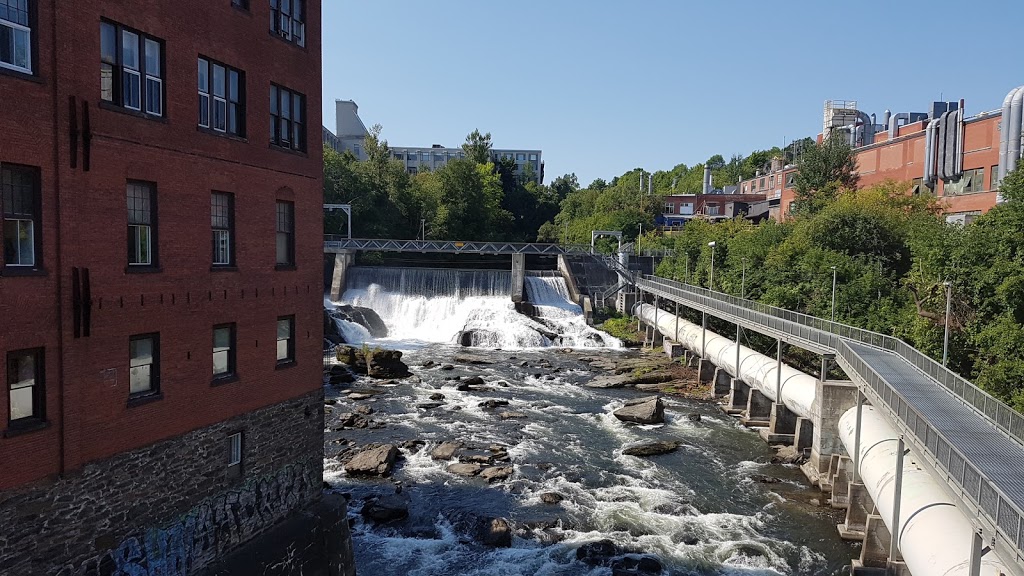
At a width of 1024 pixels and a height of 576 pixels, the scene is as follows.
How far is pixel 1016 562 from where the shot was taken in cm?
1074

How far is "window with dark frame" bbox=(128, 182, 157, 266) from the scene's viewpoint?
1288 centimetres

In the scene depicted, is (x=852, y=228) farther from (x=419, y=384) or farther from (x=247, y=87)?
(x=247, y=87)

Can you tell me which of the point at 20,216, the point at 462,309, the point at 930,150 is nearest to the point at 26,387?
the point at 20,216

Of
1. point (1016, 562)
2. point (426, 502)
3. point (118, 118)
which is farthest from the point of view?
point (426, 502)

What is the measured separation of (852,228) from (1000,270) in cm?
1965

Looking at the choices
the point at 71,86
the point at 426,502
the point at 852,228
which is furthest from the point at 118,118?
the point at 852,228

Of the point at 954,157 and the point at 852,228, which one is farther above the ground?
the point at 954,157

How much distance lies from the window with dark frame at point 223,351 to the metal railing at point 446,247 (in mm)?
54844

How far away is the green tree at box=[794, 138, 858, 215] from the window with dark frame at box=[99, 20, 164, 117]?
59.8 m

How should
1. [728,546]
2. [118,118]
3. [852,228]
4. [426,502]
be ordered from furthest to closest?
[852,228], [426,502], [728,546], [118,118]

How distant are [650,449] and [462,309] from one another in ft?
116

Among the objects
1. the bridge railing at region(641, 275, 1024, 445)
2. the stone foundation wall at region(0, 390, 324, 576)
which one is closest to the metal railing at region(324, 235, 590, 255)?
the bridge railing at region(641, 275, 1024, 445)

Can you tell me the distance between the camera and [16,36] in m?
10.8

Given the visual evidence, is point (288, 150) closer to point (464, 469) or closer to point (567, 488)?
point (464, 469)
